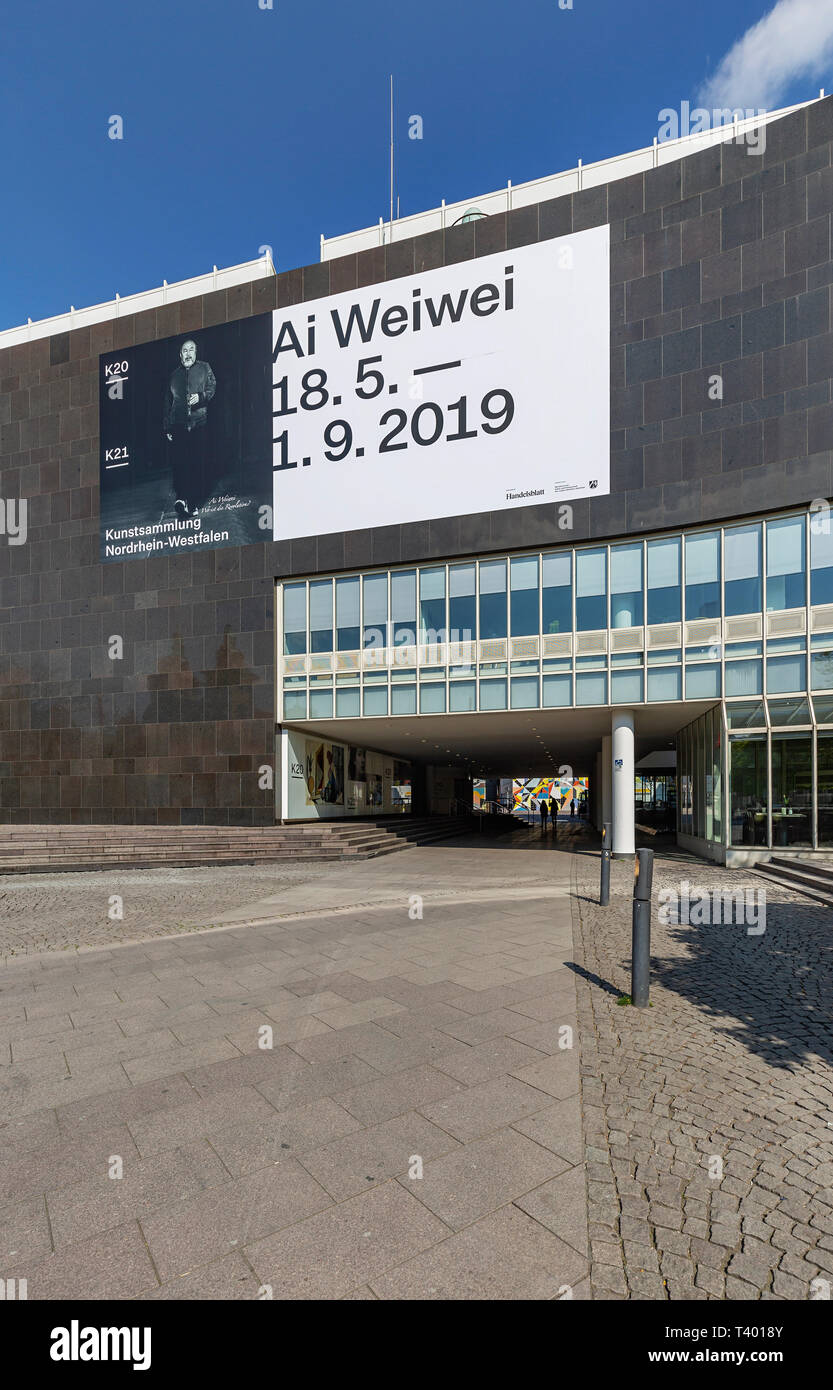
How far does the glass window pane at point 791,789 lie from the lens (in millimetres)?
18828

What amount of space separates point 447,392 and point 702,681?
1266 centimetres

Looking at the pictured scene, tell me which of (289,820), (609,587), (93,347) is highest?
(93,347)

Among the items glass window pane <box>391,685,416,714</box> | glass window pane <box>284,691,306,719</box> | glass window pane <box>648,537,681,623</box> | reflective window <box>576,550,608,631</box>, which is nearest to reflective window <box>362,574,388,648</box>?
glass window pane <box>391,685,416,714</box>

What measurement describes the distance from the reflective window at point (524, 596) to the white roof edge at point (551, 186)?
42.3ft

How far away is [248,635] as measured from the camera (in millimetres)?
25891

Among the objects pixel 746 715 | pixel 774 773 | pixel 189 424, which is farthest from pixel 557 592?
pixel 189 424

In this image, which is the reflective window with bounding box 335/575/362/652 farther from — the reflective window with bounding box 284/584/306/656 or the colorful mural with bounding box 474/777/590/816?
the colorful mural with bounding box 474/777/590/816

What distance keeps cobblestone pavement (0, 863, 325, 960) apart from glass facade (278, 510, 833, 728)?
7.70m

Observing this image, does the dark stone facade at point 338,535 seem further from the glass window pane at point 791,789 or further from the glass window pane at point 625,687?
the glass window pane at point 791,789

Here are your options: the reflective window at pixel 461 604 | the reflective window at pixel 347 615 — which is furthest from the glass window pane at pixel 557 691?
the reflective window at pixel 347 615

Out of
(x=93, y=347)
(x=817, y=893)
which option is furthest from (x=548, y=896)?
(x=93, y=347)

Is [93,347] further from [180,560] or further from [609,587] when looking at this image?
[609,587]

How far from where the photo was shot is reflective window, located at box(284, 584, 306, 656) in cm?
2553

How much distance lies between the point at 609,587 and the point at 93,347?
23390 millimetres
